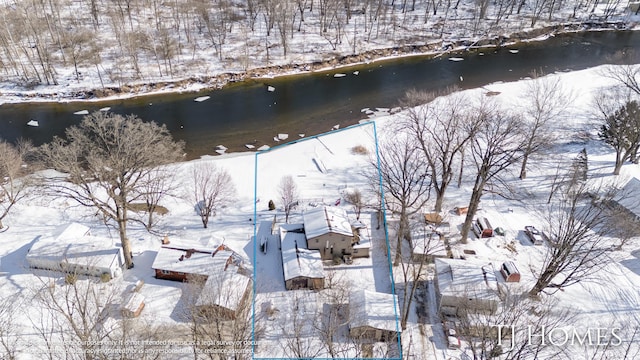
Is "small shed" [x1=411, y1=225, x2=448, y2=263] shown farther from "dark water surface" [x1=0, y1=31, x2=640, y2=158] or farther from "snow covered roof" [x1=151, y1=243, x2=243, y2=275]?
"dark water surface" [x1=0, y1=31, x2=640, y2=158]

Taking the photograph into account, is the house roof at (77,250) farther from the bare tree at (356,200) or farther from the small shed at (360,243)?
the bare tree at (356,200)

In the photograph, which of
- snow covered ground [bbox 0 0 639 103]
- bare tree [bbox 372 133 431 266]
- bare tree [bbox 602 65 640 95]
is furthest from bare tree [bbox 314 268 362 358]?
snow covered ground [bbox 0 0 639 103]

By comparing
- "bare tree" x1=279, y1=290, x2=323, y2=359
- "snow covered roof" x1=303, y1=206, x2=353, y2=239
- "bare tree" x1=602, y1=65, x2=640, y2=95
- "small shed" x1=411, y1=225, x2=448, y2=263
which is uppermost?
"bare tree" x1=602, y1=65, x2=640, y2=95

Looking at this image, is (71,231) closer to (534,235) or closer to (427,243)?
(427,243)

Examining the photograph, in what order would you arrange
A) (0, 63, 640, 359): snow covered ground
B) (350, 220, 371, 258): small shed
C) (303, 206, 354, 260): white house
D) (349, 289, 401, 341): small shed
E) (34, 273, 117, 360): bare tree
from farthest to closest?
(350, 220, 371, 258): small shed, (303, 206, 354, 260): white house, (0, 63, 640, 359): snow covered ground, (349, 289, 401, 341): small shed, (34, 273, 117, 360): bare tree

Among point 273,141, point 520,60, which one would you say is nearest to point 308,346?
point 273,141

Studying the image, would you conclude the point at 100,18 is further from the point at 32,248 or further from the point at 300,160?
the point at 32,248

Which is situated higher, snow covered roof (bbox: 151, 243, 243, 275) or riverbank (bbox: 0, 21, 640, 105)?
riverbank (bbox: 0, 21, 640, 105)
